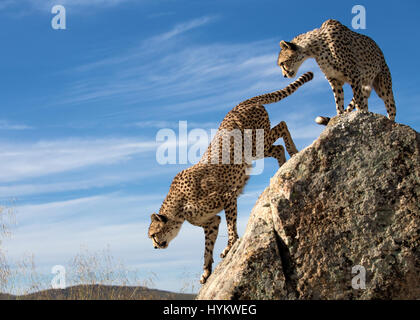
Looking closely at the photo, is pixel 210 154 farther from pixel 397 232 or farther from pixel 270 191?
pixel 397 232

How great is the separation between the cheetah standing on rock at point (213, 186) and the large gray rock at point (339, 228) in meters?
1.67

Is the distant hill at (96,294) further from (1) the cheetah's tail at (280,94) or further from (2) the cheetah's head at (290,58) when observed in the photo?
(2) the cheetah's head at (290,58)

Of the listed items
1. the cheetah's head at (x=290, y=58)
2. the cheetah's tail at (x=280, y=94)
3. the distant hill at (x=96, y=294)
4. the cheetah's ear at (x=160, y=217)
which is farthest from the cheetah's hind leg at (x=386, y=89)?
the distant hill at (x=96, y=294)

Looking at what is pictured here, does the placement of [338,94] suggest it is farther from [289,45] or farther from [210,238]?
[210,238]

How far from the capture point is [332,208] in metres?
4.50

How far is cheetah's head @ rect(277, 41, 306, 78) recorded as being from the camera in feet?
22.1

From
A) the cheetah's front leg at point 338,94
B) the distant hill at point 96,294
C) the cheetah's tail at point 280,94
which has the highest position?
the cheetah's tail at point 280,94

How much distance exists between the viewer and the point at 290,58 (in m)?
6.77

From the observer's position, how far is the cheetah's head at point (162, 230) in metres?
6.54

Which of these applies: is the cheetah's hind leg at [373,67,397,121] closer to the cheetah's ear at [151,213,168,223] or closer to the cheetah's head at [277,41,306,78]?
the cheetah's head at [277,41,306,78]
